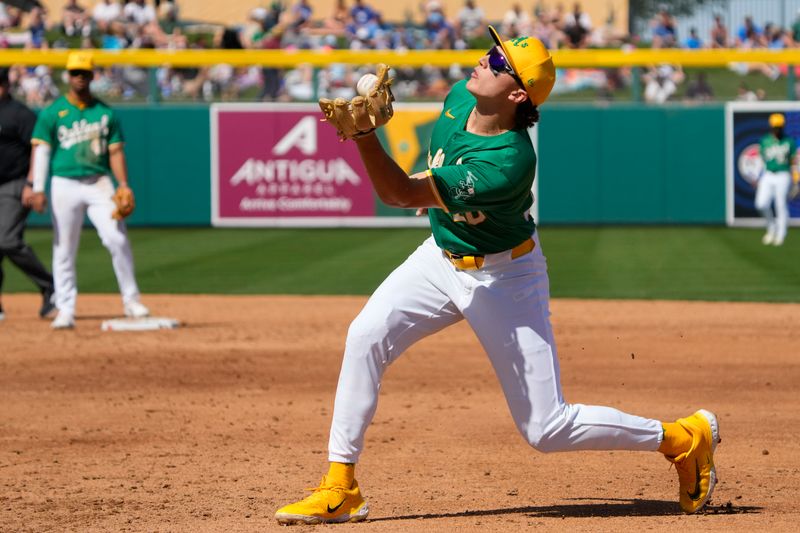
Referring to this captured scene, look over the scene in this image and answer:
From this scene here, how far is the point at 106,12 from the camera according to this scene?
1078 inches

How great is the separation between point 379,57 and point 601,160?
4.39 meters

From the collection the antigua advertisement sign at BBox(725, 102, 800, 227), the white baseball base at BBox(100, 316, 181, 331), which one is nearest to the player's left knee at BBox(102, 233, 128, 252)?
the white baseball base at BBox(100, 316, 181, 331)

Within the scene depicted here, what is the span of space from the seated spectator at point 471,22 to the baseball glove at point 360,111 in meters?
24.1

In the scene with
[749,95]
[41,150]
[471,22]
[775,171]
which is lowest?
[775,171]

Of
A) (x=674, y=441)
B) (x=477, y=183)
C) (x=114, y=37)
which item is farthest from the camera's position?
(x=114, y=37)

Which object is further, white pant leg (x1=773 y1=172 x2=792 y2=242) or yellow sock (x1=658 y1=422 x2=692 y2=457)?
white pant leg (x1=773 y1=172 x2=792 y2=242)

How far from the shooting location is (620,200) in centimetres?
2264

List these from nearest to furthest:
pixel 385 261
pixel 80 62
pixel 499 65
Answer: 1. pixel 499 65
2. pixel 80 62
3. pixel 385 261

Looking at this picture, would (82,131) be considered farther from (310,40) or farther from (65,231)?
(310,40)

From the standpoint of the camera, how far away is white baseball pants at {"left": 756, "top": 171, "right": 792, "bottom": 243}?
19.8 meters

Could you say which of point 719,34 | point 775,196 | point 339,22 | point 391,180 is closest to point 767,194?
point 775,196

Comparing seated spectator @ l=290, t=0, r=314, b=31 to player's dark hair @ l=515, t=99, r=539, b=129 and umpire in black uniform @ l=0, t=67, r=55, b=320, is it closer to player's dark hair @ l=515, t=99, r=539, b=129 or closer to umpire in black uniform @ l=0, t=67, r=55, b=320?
umpire in black uniform @ l=0, t=67, r=55, b=320

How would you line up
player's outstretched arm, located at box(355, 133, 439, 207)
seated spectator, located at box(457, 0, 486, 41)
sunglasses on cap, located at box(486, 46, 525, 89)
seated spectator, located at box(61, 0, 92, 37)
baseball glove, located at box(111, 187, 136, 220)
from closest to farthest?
1. player's outstretched arm, located at box(355, 133, 439, 207)
2. sunglasses on cap, located at box(486, 46, 525, 89)
3. baseball glove, located at box(111, 187, 136, 220)
4. seated spectator, located at box(61, 0, 92, 37)
5. seated spectator, located at box(457, 0, 486, 41)

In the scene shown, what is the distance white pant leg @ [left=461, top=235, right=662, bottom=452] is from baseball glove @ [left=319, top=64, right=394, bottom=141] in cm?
94
